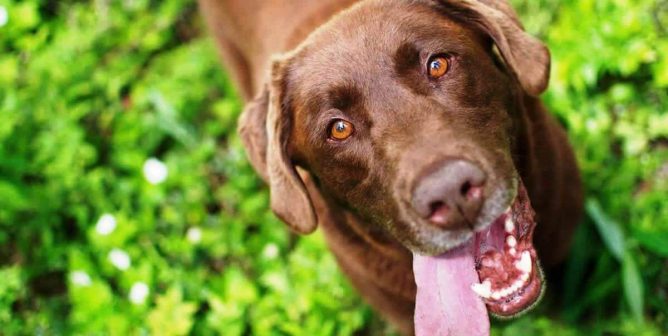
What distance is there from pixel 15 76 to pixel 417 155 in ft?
11.8

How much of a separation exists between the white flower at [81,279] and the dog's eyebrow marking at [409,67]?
236 cm

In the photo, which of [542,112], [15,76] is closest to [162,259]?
[15,76]

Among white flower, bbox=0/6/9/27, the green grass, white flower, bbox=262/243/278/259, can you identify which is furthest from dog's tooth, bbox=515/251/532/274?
white flower, bbox=0/6/9/27

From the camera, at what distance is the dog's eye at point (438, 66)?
244 cm

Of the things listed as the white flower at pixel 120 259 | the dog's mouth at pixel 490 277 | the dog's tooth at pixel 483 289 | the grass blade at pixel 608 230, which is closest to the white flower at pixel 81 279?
the white flower at pixel 120 259

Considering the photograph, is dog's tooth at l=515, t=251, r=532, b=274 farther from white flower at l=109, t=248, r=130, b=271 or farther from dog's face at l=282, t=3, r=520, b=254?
white flower at l=109, t=248, r=130, b=271

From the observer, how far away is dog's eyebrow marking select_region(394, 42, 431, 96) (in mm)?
2414

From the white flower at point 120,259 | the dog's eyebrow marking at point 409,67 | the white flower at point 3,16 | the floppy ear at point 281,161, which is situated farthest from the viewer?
the white flower at point 3,16

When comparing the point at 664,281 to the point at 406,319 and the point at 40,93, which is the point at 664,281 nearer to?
the point at 406,319

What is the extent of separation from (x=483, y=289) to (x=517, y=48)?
2.67 feet

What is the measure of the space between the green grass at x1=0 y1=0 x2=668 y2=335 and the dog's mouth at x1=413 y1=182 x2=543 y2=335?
94 centimetres

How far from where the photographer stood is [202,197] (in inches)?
168

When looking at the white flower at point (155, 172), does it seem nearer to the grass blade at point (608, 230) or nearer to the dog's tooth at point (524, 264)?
the grass blade at point (608, 230)

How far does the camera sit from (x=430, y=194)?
7.09ft
